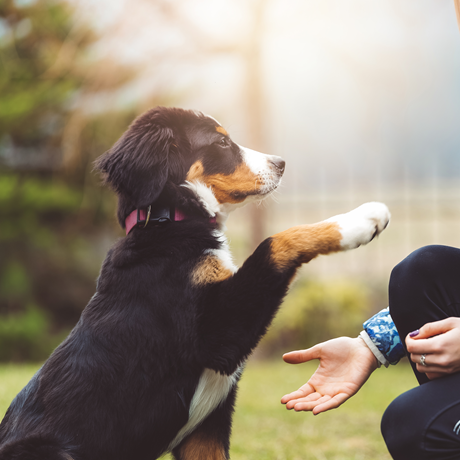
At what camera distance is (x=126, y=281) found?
1.84 m

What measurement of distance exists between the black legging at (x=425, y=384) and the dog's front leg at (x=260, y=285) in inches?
10.6

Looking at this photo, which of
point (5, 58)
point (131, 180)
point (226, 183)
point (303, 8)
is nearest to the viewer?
point (131, 180)

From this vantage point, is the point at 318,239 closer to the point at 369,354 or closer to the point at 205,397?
the point at 369,354

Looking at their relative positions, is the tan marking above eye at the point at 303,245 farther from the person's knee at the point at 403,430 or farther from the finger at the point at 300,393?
the person's knee at the point at 403,430

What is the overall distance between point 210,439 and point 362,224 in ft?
3.45

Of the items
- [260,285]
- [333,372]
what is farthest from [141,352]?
[333,372]

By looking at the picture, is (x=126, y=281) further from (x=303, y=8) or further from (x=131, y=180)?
(x=303, y=8)

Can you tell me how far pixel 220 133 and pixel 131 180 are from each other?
0.56 meters

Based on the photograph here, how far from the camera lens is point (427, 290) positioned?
1.58 m

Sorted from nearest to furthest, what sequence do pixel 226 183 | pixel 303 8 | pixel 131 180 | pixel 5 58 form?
1. pixel 131 180
2. pixel 226 183
3. pixel 303 8
4. pixel 5 58

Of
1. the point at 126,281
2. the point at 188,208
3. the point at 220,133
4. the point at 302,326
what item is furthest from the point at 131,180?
the point at 302,326

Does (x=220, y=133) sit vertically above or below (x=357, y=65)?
below

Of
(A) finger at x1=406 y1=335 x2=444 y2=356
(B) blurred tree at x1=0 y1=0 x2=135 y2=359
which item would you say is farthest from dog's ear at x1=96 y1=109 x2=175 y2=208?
(B) blurred tree at x1=0 y1=0 x2=135 y2=359

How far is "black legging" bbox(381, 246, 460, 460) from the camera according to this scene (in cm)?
137
